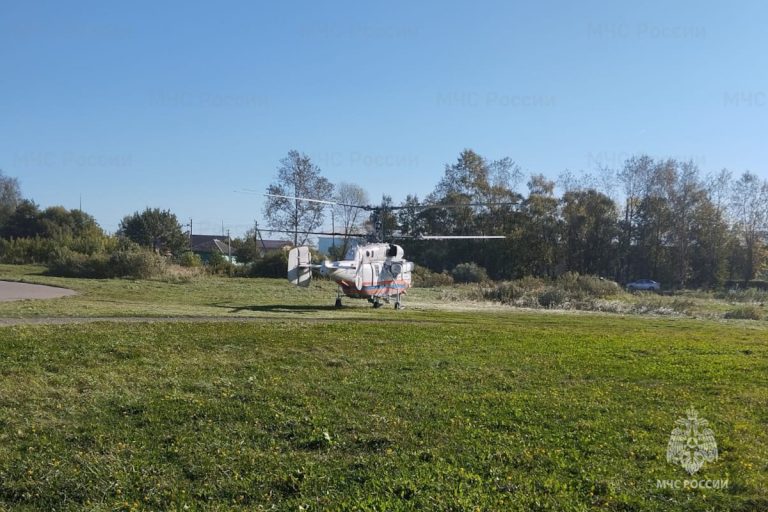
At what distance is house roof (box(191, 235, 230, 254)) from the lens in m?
75.7

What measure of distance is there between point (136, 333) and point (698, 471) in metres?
10.1

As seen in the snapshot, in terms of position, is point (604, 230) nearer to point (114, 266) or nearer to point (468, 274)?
point (468, 274)

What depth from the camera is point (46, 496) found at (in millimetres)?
5043

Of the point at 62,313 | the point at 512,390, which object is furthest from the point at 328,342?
the point at 62,313

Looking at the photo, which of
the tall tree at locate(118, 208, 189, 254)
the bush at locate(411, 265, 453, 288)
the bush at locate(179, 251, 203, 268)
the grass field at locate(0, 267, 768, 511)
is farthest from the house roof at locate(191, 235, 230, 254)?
the grass field at locate(0, 267, 768, 511)

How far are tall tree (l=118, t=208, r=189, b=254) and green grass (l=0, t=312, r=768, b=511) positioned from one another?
47258 mm

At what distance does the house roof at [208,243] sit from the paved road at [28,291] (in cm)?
4789

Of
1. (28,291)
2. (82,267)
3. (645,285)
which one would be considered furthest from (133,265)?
(645,285)

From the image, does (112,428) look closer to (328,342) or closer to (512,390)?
(512,390)

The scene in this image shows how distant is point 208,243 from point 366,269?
61.0 m

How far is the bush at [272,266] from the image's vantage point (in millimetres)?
43375

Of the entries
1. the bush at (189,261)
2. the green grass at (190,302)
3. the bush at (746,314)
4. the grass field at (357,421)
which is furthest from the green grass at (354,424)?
the bush at (189,261)

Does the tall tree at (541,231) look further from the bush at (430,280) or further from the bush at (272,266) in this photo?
the bush at (272,266)

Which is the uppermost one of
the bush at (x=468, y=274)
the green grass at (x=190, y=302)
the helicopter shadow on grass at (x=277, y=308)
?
the bush at (x=468, y=274)
